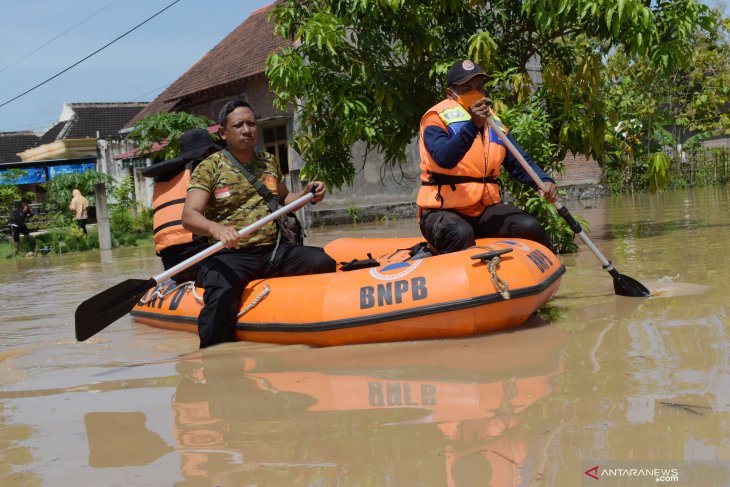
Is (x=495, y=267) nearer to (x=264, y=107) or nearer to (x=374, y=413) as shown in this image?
(x=374, y=413)

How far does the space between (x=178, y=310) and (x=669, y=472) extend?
403cm

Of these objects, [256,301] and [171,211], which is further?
[171,211]

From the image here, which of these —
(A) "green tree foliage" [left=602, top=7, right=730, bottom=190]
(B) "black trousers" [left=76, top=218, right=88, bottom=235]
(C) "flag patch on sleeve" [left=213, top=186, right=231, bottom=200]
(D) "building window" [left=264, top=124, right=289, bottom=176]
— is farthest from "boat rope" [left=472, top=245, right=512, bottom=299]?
(D) "building window" [left=264, top=124, right=289, bottom=176]

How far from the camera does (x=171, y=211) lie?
20.7 ft

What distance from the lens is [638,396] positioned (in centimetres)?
324

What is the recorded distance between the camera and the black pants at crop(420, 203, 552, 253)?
528 centimetres

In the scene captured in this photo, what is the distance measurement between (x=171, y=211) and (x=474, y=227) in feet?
7.28

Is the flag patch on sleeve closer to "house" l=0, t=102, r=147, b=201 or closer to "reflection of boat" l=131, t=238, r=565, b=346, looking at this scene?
"reflection of boat" l=131, t=238, r=565, b=346

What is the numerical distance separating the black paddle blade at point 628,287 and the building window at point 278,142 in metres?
17.2

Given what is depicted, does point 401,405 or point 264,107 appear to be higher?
point 264,107

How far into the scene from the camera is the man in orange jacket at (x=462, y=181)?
17.4ft

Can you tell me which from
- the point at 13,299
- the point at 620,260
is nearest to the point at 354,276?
the point at 620,260

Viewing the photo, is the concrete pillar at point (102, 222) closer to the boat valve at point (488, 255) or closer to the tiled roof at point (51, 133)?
the boat valve at point (488, 255)

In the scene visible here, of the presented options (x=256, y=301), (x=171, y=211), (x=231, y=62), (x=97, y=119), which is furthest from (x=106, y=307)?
(x=97, y=119)
